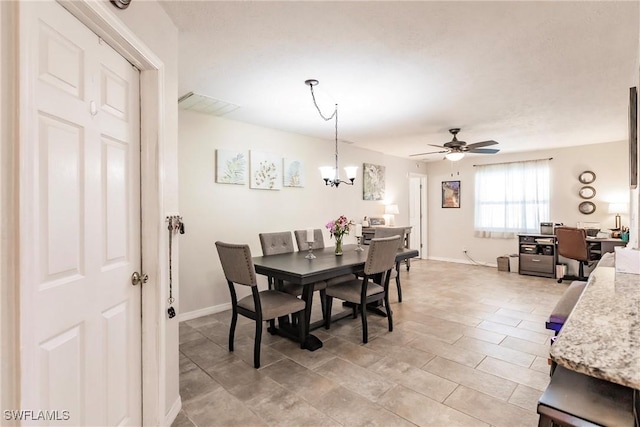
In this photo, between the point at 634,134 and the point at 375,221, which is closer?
the point at 634,134

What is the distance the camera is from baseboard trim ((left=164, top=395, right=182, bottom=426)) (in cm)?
179

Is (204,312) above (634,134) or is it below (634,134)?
below

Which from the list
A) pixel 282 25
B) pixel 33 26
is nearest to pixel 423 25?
pixel 282 25

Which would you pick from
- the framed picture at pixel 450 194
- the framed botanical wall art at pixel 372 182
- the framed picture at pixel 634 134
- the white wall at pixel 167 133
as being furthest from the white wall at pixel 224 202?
the framed picture at pixel 634 134

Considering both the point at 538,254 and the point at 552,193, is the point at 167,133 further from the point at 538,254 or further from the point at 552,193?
the point at 552,193

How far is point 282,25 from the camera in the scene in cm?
200

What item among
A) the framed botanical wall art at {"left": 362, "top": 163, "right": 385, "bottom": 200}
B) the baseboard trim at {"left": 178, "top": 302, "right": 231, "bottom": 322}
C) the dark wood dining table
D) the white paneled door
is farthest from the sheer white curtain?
the white paneled door

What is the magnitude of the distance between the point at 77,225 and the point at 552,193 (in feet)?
23.7

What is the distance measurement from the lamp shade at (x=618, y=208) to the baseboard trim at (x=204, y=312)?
6307 mm

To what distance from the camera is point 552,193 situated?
19.6ft

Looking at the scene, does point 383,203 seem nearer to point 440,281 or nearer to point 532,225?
point 440,281

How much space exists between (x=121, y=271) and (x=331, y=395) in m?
1.54

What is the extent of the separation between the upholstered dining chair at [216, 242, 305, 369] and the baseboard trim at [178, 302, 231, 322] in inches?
42.5

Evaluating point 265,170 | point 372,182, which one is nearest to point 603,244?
point 372,182
